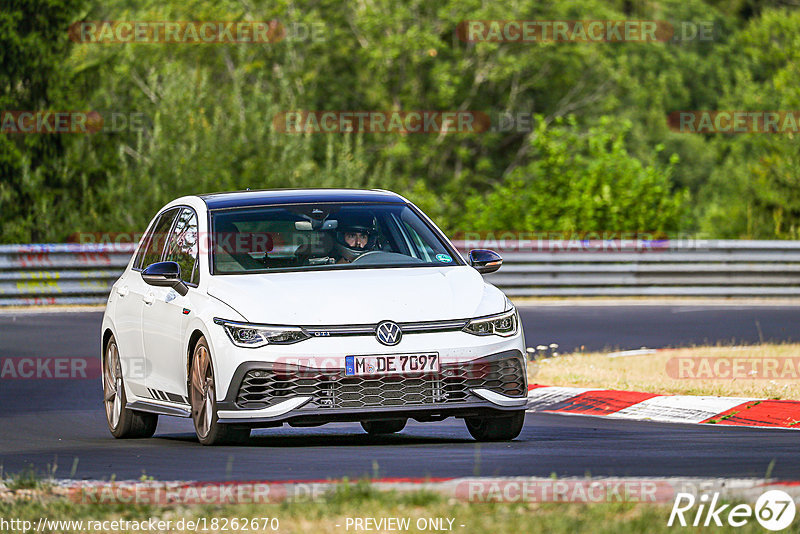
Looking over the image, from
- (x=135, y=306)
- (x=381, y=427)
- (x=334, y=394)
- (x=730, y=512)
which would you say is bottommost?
(x=381, y=427)

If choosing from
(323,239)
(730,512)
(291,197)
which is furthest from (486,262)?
(730,512)

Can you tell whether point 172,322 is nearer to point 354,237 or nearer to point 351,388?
point 354,237

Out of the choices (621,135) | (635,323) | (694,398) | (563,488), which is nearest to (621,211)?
(621,135)

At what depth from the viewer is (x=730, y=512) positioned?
646 cm

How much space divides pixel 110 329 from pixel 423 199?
1432 inches

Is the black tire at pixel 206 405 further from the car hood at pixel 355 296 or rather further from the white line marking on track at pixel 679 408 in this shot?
the white line marking on track at pixel 679 408

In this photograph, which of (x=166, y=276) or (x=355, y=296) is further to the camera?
(x=166, y=276)

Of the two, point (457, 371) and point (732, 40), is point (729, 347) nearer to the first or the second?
point (457, 371)

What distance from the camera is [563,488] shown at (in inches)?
280

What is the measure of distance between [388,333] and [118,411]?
2905 mm

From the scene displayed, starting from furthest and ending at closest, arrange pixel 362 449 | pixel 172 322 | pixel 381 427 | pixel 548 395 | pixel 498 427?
1. pixel 548 395
2. pixel 381 427
3. pixel 172 322
4. pixel 498 427
5. pixel 362 449

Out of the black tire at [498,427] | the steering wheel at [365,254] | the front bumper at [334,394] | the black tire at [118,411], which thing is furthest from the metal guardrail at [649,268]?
the front bumper at [334,394]

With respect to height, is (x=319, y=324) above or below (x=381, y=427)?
above

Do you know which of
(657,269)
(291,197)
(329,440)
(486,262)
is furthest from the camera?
(657,269)
